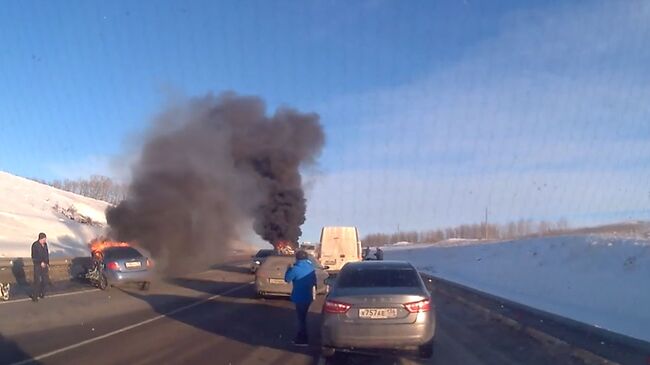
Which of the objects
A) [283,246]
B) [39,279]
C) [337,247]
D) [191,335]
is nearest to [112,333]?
[191,335]

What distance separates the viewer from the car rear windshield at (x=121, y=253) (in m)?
20.7

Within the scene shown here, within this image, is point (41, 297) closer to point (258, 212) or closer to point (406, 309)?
point (406, 309)

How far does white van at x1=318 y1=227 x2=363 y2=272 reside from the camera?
27.8 meters

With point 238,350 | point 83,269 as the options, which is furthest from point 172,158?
point 238,350

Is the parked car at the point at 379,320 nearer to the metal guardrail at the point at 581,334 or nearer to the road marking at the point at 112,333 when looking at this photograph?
the metal guardrail at the point at 581,334

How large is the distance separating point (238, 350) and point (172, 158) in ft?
75.2

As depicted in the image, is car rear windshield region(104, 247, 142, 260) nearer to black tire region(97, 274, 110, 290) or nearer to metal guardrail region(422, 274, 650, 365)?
black tire region(97, 274, 110, 290)

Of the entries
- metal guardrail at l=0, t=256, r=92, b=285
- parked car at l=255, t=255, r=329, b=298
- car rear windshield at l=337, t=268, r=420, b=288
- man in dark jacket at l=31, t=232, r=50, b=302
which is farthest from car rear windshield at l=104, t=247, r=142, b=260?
car rear windshield at l=337, t=268, r=420, b=288

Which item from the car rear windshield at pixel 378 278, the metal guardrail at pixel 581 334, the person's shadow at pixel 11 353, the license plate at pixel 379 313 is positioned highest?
the car rear windshield at pixel 378 278

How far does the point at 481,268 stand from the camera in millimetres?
35344

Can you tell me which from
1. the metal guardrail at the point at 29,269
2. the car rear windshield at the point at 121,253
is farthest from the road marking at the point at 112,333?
the metal guardrail at the point at 29,269

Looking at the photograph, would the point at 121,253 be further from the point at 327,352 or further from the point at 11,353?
the point at 327,352

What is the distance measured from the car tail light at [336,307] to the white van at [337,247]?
1879 centimetres

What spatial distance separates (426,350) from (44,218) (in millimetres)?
62982
